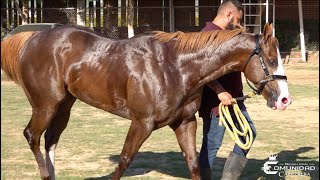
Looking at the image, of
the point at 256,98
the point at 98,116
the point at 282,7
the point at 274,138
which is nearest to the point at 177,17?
the point at 282,7

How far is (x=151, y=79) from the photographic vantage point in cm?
537

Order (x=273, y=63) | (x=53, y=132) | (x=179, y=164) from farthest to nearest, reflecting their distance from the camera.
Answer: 1. (x=179, y=164)
2. (x=53, y=132)
3. (x=273, y=63)

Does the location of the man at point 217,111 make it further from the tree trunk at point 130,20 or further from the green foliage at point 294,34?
the green foliage at point 294,34

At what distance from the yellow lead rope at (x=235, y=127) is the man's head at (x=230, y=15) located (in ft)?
2.49

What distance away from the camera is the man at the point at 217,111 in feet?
19.0

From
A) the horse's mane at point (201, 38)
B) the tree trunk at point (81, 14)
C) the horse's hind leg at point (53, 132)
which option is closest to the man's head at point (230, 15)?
the horse's mane at point (201, 38)

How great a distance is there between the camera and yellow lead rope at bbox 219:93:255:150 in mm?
5691

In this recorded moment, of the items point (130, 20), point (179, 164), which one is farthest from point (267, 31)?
point (130, 20)

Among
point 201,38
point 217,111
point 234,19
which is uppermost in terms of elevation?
point 234,19

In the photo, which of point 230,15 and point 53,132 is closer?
point 230,15

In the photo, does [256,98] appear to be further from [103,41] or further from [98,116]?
[103,41]

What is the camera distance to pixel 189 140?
5.66 m

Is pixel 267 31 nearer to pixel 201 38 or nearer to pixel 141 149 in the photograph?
pixel 201 38

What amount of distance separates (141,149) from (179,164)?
1067 millimetres
